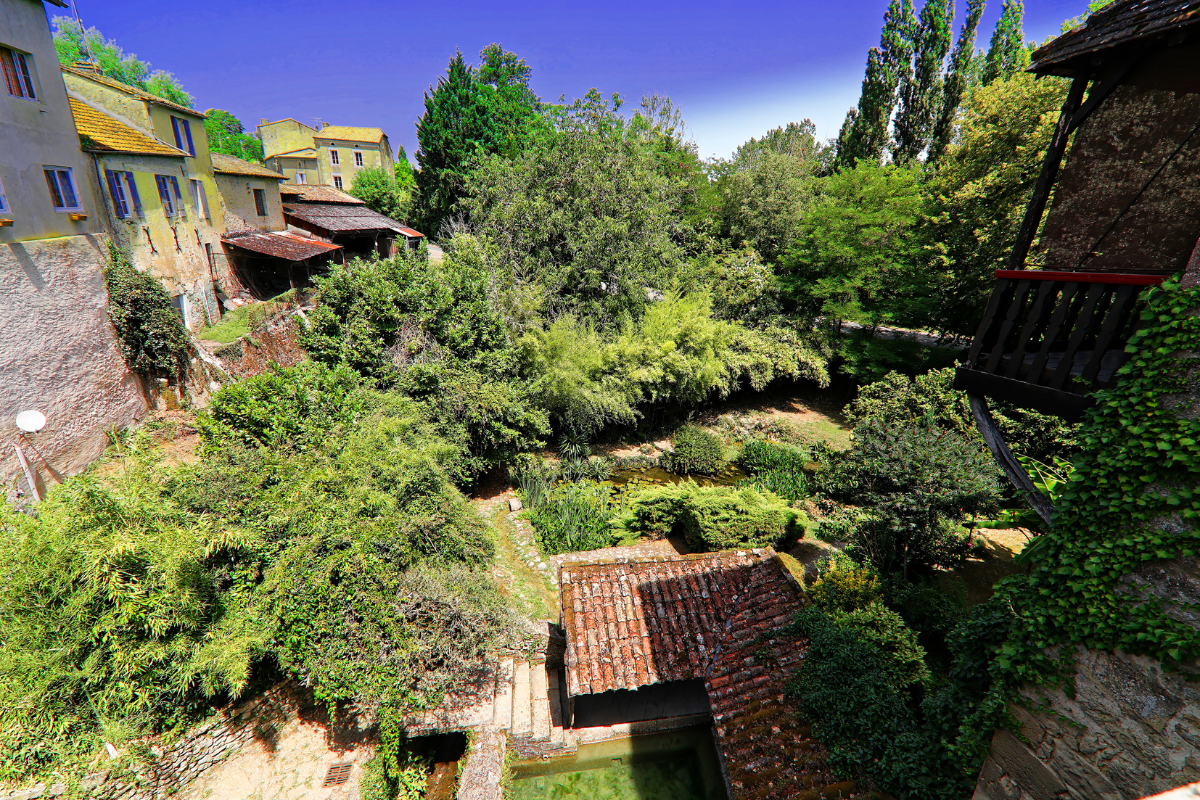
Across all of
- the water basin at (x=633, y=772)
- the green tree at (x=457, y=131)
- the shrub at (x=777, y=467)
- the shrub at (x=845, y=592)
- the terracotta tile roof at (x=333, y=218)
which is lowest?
the water basin at (x=633, y=772)

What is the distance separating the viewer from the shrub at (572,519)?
1350 cm

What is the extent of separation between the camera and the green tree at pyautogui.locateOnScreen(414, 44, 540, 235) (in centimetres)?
3161

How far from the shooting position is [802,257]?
71.8 feet

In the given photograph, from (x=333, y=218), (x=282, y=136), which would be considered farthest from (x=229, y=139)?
(x=333, y=218)

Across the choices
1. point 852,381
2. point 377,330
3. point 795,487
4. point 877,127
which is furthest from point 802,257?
point 377,330

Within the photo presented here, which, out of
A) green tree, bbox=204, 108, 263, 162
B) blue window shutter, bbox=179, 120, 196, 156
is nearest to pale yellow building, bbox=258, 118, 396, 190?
green tree, bbox=204, 108, 263, 162

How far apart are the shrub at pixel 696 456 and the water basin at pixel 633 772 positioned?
31.4 feet

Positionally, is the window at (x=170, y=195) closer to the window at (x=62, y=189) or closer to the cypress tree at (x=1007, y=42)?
the window at (x=62, y=189)

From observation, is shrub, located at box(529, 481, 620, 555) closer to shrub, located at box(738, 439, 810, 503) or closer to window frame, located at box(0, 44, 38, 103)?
shrub, located at box(738, 439, 810, 503)

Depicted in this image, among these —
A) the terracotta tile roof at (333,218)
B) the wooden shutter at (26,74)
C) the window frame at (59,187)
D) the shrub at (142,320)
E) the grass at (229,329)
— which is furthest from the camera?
the terracotta tile roof at (333,218)

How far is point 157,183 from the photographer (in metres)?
15.2

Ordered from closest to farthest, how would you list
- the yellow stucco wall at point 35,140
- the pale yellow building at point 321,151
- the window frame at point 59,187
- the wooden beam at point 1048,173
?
the wooden beam at point 1048,173
the yellow stucco wall at point 35,140
the window frame at point 59,187
the pale yellow building at point 321,151

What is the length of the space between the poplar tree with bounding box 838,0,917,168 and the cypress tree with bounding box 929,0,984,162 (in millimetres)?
2262

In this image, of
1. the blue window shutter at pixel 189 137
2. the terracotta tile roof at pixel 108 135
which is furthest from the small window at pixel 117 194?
the blue window shutter at pixel 189 137
